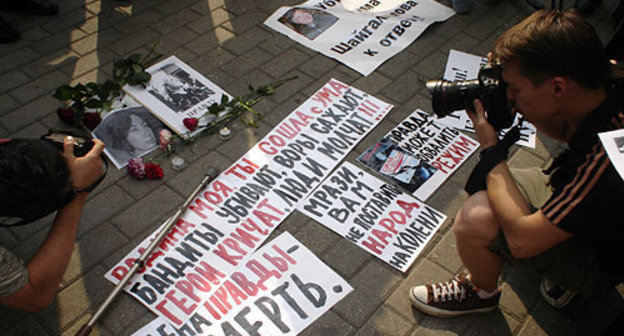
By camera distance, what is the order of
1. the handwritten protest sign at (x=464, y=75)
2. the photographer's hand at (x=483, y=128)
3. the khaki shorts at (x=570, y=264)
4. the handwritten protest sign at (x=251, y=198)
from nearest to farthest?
the khaki shorts at (x=570, y=264) < the photographer's hand at (x=483, y=128) < the handwritten protest sign at (x=251, y=198) < the handwritten protest sign at (x=464, y=75)

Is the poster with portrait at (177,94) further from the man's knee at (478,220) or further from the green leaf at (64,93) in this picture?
the man's knee at (478,220)

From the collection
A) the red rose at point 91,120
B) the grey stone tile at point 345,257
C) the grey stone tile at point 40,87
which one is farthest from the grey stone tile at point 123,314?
the grey stone tile at point 40,87

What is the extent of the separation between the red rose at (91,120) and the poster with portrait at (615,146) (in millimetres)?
2614

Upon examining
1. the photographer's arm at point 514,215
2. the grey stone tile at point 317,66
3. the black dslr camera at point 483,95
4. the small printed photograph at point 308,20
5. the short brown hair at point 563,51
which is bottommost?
the grey stone tile at point 317,66

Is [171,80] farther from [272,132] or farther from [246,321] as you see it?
[246,321]

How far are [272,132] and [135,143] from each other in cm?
80

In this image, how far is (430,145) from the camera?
9.80 feet

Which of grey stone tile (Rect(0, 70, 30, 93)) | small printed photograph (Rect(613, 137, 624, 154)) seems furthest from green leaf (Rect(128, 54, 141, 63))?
small printed photograph (Rect(613, 137, 624, 154))

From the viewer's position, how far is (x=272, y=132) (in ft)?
10.1

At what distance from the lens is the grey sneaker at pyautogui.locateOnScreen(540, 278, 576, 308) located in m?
2.20

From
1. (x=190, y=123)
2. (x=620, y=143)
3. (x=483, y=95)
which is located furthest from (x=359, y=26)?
(x=620, y=143)

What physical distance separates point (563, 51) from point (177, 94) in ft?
7.66

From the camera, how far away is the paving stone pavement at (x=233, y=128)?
223cm

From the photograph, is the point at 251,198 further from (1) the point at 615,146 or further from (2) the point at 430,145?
(1) the point at 615,146
